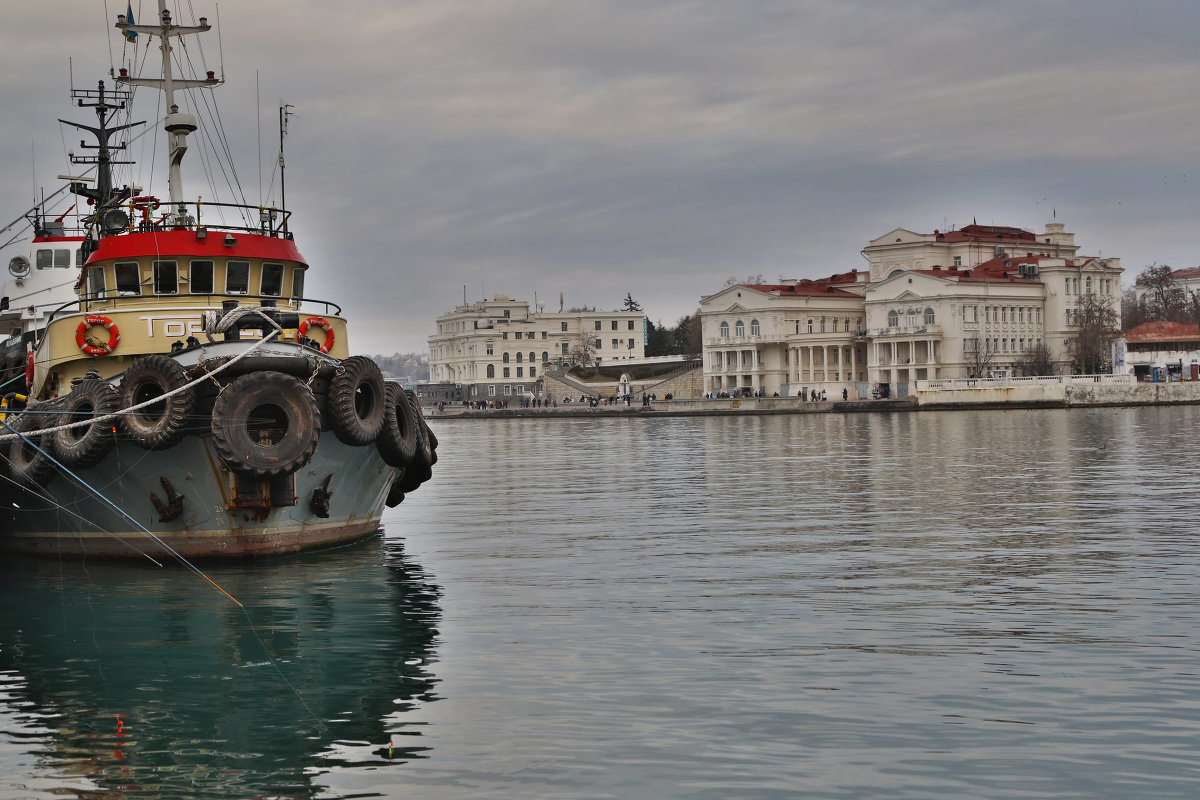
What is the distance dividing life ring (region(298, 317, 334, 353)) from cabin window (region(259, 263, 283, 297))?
96 cm

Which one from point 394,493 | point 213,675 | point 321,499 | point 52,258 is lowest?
point 213,675

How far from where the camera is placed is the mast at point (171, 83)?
81.3 ft

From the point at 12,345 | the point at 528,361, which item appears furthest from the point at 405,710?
the point at 528,361

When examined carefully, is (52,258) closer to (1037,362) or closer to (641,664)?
(641,664)

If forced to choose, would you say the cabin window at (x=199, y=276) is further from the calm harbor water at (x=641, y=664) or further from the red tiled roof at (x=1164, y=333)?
the red tiled roof at (x=1164, y=333)

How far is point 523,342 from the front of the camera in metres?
193

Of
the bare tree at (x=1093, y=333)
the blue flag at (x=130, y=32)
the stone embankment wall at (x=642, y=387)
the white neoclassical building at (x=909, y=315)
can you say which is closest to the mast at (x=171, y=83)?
the blue flag at (x=130, y=32)

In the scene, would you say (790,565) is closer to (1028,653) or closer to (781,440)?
(1028,653)

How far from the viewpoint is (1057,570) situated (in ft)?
62.4

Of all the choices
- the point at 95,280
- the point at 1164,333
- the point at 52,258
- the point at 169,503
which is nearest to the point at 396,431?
the point at 169,503

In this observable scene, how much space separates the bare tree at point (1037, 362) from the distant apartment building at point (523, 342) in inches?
2892

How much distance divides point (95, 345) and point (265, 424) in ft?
15.8

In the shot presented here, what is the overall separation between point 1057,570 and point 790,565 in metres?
4.01

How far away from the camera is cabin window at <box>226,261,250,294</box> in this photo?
926 inches
